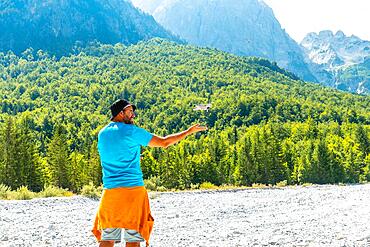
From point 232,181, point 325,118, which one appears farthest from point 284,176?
point 325,118

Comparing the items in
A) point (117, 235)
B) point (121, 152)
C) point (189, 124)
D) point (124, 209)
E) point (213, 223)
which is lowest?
point (213, 223)

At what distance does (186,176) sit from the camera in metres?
67.9

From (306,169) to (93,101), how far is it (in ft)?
360

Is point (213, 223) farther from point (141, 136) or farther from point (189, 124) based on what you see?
point (189, 124)

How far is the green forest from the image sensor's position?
2286 inches

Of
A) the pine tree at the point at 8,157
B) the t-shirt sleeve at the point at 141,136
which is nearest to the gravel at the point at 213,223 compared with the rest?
the t-shirt sleeve at the point at 141,136

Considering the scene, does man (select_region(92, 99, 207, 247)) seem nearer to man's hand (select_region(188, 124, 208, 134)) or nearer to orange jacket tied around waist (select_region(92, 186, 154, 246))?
orange jacket tied around waist (select_region(92, 186, 154, 246))

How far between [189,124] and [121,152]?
12723 centimetres

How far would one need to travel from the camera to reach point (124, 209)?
6023 millimetres

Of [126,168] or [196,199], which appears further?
[196,199]

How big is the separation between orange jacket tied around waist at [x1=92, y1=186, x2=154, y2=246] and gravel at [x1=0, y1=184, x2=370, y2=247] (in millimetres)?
4109

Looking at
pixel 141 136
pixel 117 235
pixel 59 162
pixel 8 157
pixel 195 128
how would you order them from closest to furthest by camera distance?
pixel 141 136 → pixel 117 235 → pixel 195 128 → pixel 8 157 → pixel 59 162

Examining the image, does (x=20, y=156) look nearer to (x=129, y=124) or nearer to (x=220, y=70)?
(x=129, y=124)

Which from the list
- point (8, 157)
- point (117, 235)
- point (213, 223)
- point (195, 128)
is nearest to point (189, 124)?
point (8, 157)
